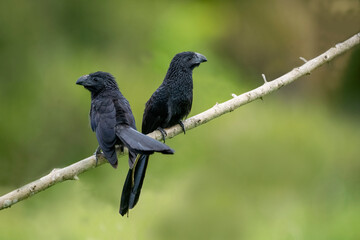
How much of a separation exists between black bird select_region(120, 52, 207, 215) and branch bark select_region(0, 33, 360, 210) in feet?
0.25

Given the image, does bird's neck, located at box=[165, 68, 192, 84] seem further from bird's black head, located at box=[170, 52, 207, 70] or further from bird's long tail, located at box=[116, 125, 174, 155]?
bird's long tail, located at box=[116, 125, 174, 155]

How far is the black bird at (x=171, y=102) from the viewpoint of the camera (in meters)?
2.99

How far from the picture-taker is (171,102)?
9.95 feet

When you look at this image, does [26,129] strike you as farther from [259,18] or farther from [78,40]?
[259,18]

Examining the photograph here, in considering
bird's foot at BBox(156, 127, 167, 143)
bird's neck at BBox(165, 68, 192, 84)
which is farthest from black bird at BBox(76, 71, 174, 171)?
bird's neck at BBox(165, 68, 192, 84)

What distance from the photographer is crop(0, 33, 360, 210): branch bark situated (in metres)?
2.39

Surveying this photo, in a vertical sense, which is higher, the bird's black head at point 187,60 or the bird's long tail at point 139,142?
the bird's black head at point 187,60

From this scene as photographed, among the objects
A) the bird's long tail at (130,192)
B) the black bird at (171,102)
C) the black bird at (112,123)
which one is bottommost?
the bird's long tail at (130,192)

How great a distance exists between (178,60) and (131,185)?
81 cm

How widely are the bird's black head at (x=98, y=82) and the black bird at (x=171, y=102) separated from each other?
28 centimetres

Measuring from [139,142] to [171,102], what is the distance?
2.78 ft

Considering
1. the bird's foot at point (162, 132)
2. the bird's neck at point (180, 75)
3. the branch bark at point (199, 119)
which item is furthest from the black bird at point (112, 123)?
the bird's neck at point (180, 75)

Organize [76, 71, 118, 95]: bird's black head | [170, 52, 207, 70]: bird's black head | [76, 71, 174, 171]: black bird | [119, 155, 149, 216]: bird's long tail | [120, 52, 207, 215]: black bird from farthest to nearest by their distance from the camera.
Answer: [170, 52, 207, 70]: bird's black head
[120, 52, 207, 215]: black bird
[76, 71, 118, 95]: bird's black head
[119, 155, 149, 216]: bird's long tail
[76, 71, 174, 171]: black bird

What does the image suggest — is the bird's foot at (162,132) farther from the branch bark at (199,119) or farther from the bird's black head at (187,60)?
the bird's black head at (187,60)
